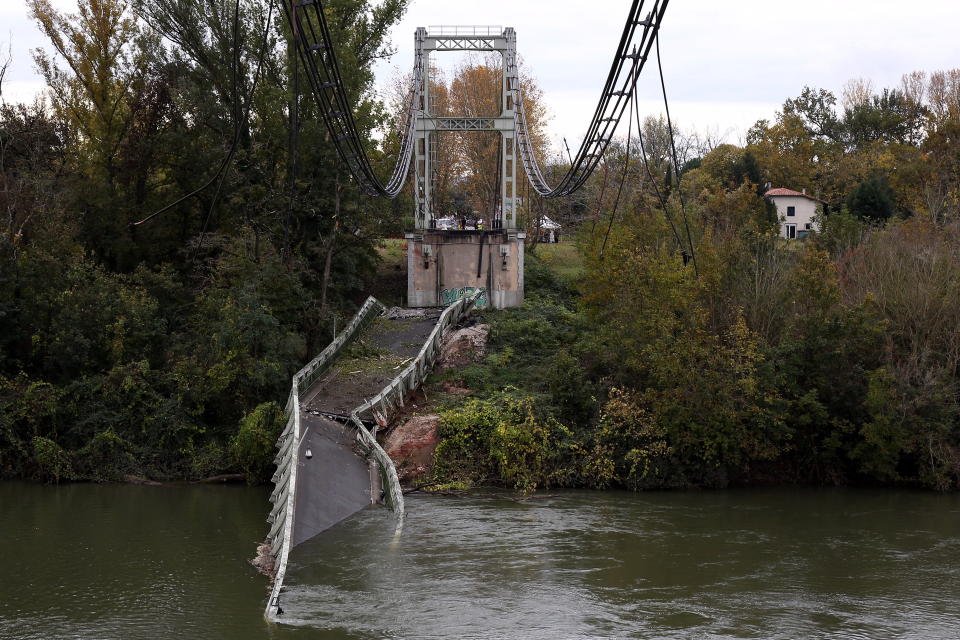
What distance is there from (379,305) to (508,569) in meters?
20.8

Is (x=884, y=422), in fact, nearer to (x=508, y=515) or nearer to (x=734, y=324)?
(x=734, y=324)

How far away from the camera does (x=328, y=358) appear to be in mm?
31516

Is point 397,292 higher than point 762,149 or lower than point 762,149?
lower

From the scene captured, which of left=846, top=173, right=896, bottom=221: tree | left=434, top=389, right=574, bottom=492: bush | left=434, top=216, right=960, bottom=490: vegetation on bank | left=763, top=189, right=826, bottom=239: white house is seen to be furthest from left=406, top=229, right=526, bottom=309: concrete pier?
left=763, top=189, right=826, bottom=239: white house

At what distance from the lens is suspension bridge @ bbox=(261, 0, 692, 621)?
64.4ft

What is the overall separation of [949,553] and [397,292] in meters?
29.9

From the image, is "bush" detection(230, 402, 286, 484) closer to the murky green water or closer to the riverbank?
the murky green water

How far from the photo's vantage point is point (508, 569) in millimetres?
19781

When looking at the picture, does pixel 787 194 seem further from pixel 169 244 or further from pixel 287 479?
pixel 287 479

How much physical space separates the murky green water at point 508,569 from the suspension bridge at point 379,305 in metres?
0.98

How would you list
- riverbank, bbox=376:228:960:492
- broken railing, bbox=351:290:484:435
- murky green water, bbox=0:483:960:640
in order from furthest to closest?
riverbank, bbox=376:228:960:492 < broken railing, bbox=351:290:484:435 < murky green water, bbox=0:483:960:640

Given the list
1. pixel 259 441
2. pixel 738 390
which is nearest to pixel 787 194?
pixel 738 390

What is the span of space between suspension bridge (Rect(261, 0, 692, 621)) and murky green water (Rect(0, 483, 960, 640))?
981 mm

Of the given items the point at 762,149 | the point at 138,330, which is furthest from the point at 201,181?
the point at 762,149
